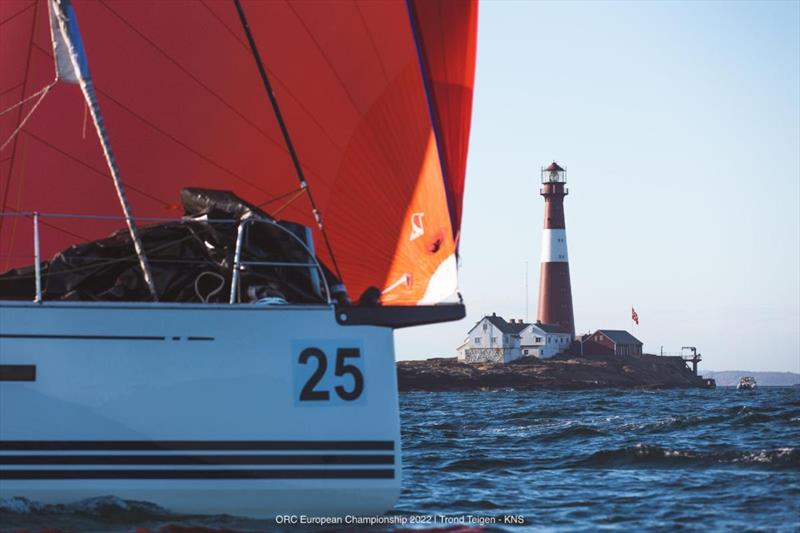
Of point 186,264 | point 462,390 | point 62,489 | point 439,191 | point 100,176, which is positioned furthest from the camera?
point 462,390

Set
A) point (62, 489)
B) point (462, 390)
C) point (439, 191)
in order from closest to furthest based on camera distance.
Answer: point (62, 489), point (439, 191), point (462, 390)

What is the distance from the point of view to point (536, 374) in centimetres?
9125

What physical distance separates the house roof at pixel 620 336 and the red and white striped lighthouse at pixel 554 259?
10857 millimetres

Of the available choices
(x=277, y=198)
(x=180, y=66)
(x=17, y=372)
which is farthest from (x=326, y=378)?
(x=180, y=66)

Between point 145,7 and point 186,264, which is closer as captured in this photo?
point 186,264

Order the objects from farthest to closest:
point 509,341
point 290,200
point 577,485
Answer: point 509,341, point 577,485, point 290,200

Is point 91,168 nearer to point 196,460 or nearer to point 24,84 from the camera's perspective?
point 24,84

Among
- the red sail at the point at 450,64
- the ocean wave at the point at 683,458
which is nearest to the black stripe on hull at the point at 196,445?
the red sail at the point at 450,64

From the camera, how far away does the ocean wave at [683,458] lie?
15.8 m

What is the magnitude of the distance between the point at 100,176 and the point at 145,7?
151cm

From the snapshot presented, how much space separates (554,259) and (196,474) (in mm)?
74546

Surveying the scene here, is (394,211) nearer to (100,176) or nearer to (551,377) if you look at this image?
(100,176)

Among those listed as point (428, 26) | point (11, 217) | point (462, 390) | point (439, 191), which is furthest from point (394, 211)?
point (462, 390)

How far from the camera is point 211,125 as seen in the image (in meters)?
10.7
